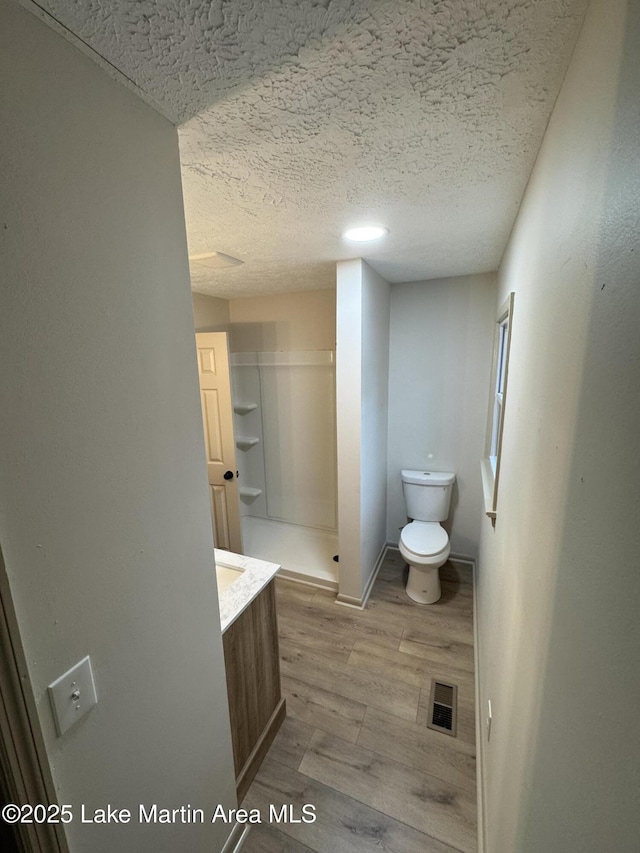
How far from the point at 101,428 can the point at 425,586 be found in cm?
243

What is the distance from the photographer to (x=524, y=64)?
2.24ft

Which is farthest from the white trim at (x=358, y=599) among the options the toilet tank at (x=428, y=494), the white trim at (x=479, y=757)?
the white trim at (x=479, y=757)

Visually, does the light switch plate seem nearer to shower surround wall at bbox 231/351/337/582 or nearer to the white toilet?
the white toilet

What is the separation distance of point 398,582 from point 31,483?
2651mm

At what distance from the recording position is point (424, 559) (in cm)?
238

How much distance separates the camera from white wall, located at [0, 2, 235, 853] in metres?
0.57

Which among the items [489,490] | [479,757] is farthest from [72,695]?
[489,490]

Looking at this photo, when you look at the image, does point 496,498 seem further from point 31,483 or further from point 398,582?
point 31,483

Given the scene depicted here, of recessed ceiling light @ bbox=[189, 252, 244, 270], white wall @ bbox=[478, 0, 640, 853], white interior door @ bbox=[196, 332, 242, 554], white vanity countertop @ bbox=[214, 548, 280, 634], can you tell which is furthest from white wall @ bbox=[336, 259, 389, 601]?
white wall @ bbox=[478, 0, 640, 853]

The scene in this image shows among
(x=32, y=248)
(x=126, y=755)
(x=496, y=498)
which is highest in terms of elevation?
(x=32, y=248)

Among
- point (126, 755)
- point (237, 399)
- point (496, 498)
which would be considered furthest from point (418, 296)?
point (126, 755)

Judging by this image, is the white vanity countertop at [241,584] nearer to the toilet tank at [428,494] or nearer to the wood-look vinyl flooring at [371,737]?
the wood-look vinyl flooring at [371,737]

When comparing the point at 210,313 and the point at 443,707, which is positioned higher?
the point at 210,313

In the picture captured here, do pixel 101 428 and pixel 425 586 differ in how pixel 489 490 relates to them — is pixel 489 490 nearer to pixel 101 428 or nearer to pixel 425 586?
pixel 425 586
